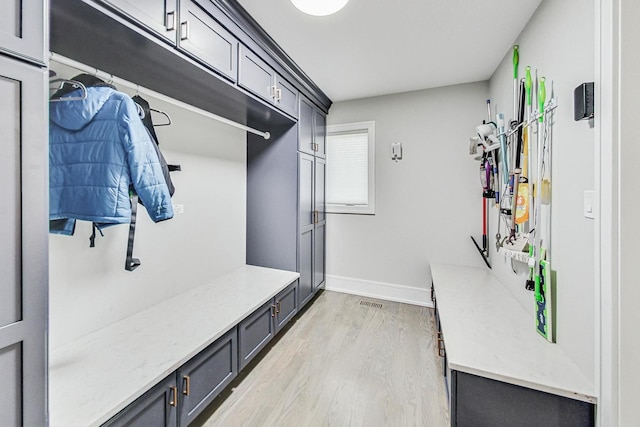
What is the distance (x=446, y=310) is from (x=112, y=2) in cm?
245

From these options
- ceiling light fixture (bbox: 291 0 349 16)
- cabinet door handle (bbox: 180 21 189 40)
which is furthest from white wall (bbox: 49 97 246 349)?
ceiling light fixture (bbox: 291 0 349 16)

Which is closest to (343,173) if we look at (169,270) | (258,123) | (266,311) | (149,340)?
(258,123)

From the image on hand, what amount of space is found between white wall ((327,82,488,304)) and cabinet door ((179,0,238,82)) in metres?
1.93

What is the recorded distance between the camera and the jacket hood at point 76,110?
1223 millimetres

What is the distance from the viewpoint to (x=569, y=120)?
4.31 ft

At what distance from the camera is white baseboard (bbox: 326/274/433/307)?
3.15m

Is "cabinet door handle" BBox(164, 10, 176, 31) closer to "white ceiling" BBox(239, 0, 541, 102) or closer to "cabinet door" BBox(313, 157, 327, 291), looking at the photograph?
"white ceiling" BBox(239, 0, 541, 102)

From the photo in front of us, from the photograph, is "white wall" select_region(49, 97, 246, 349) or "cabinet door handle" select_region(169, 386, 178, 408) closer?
"cabinet door handle" select_region(169, 386, 178, 408)

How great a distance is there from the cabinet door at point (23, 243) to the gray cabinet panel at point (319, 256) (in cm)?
245

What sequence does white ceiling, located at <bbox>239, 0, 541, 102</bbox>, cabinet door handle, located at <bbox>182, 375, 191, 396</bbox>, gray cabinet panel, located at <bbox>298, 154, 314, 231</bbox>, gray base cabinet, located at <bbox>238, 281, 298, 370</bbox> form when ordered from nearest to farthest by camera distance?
cabinet door handle, located at <bbox>182, 375, 191, 396</bbox>
white ceiling, located at <bbox>239, 0, 541, 102</bbox>
gray base cabinet, located at <bbox>238, 281, 298, 370</bbox>
gray cabinet panel, located at <bbox>298, 154, 314, 231</bbox>

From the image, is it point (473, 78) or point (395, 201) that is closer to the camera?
point (473, 78)

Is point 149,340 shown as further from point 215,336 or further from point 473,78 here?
point 473,78

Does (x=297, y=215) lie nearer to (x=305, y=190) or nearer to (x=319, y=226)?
(x=305, y=190)

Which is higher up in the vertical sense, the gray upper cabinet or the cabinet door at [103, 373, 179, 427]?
the gray upper cabinet
